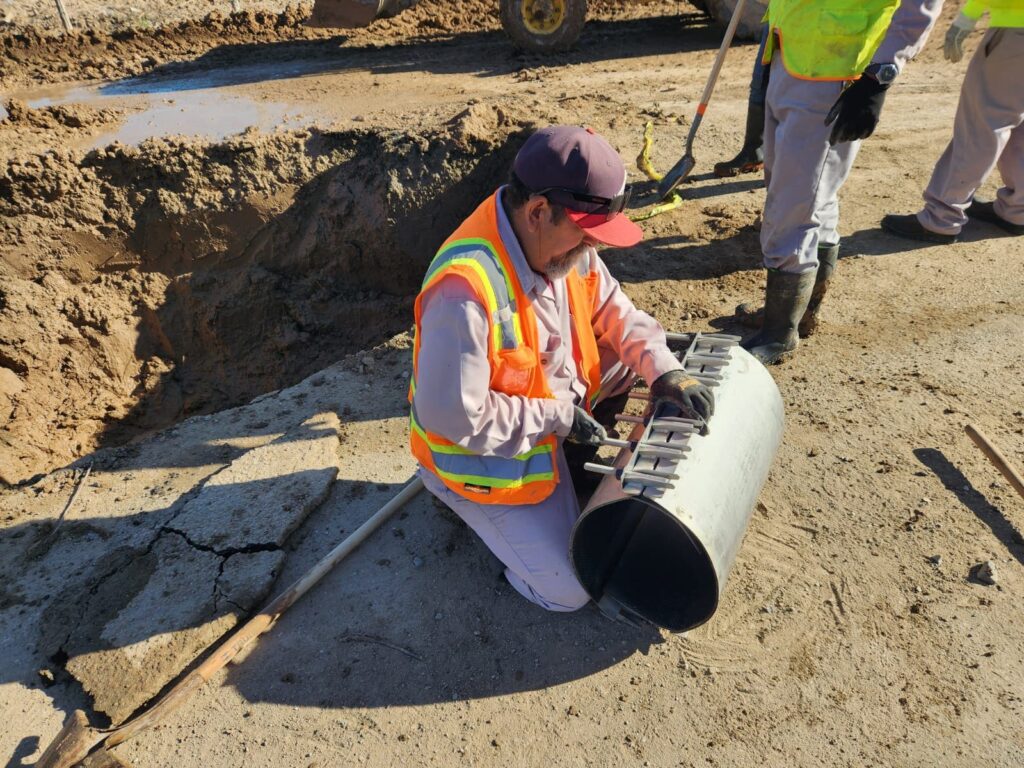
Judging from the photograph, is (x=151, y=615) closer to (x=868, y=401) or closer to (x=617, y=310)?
(x=617, y=310)

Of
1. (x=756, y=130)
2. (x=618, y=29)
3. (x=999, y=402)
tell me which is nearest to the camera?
(x=999, y=402)

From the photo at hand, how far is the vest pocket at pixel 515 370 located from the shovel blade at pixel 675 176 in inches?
130

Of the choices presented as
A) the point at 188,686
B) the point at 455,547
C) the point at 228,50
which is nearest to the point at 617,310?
the point at 455,547

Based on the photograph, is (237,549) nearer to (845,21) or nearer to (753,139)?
(845,21)

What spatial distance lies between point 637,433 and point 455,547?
898 mm

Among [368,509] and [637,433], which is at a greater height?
[637,433]

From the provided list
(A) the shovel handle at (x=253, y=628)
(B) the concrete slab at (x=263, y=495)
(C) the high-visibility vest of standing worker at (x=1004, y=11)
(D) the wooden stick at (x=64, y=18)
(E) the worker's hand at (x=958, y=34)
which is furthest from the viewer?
(D) the wooden stick at (x=64, y=18)

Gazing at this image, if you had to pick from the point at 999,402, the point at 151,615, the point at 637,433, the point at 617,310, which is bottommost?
the point at 151,615

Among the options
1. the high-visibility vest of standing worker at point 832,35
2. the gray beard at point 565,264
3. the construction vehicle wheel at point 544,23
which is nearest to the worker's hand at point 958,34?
the high-visibility vest of standing worker at point 832,35

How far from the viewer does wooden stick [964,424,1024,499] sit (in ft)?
9.99

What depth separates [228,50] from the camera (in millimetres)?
9281

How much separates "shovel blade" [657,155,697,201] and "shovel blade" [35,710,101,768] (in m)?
4.61

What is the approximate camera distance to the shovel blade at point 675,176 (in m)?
5.37

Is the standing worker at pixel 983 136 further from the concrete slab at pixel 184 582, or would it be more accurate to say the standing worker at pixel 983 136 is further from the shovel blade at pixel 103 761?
the shovel blade at pixel 103 761
